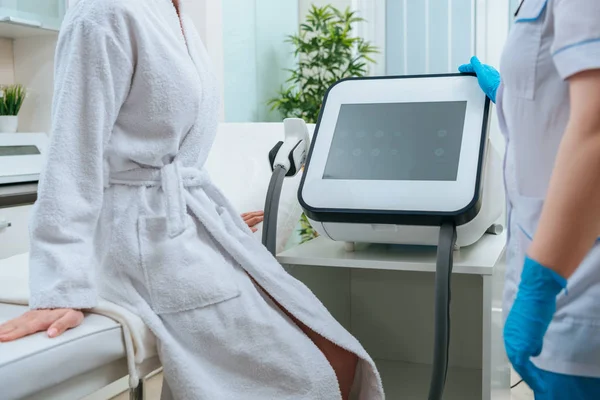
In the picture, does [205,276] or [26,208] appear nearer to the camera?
[205,276]

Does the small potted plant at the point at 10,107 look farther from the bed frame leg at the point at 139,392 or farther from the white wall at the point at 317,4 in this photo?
the white wall at the point at 317,4

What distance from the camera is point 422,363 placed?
6.70ft

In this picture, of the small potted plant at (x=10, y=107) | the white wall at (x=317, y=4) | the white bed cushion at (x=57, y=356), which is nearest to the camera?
the white bed cushion at (x=57, y=356)

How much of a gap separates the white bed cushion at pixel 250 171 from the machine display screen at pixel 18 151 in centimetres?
90

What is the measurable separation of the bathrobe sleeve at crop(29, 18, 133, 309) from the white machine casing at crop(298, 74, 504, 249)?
1.73ft

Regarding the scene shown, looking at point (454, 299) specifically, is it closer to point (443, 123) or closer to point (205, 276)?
point (443, 123)

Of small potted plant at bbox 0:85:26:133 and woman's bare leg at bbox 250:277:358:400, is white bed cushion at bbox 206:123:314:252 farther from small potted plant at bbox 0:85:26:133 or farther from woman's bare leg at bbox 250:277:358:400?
small potted plant at bbox 0:85:26:133

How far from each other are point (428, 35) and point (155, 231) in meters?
3.03

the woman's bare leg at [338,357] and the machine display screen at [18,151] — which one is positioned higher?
the machine display screen at [18,151]

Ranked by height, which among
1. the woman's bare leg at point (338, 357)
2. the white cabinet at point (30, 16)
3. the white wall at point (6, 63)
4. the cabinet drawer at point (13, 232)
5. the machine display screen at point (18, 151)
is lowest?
the woman's bare leg at point (338, 357)

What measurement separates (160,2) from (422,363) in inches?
53.2

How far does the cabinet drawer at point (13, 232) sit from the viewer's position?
2096mm

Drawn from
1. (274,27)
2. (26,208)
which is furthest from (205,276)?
(274,27)

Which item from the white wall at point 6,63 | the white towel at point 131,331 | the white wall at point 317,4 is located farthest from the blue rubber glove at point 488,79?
the white wall at point 317,4
